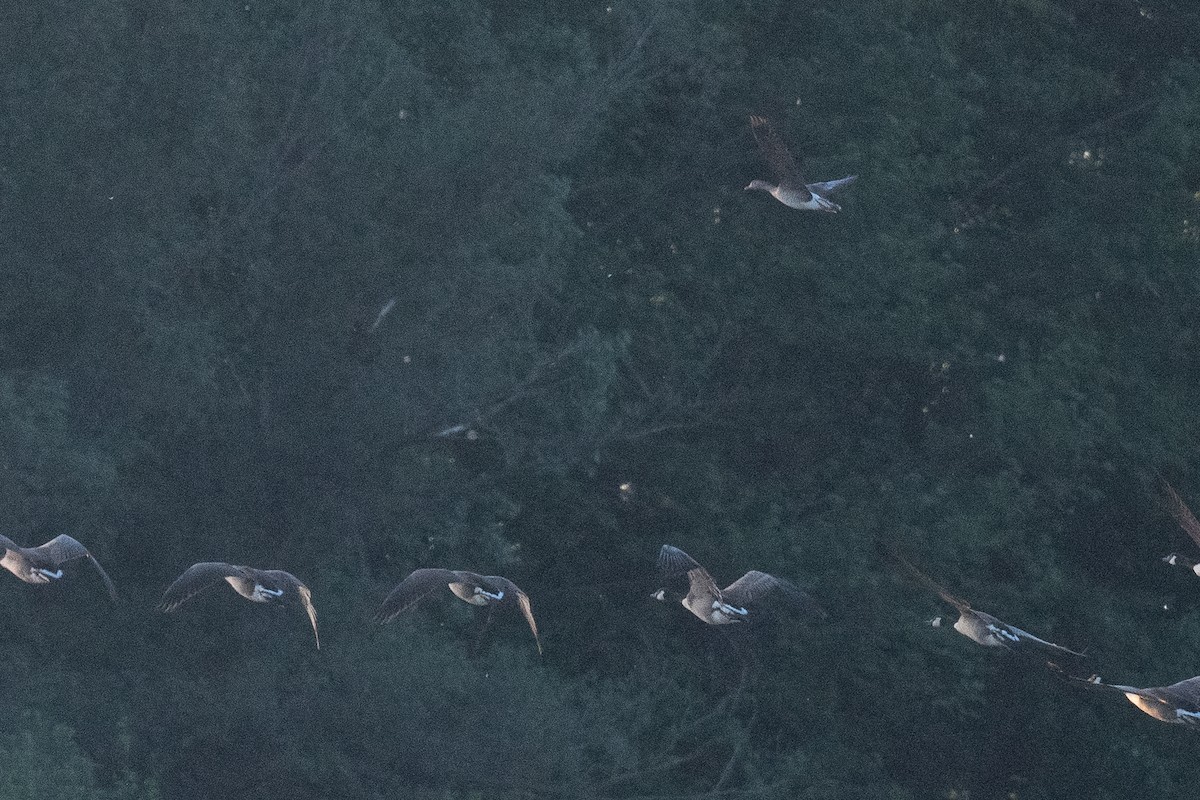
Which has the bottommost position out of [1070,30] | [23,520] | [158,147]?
[23,520]

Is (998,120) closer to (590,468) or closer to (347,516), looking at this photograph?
(590,468)

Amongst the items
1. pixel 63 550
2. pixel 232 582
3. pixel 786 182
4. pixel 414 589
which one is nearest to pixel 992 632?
pixel 786 182

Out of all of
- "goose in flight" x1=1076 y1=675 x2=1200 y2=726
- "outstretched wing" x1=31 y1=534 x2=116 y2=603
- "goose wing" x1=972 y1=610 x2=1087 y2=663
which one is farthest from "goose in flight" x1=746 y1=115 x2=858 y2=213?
"outstretched wing" x1=31 y1=534 x2=116 y2=603

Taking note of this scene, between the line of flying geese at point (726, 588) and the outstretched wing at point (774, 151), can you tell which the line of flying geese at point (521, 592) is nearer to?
the line of flying geese at point (726, 588)

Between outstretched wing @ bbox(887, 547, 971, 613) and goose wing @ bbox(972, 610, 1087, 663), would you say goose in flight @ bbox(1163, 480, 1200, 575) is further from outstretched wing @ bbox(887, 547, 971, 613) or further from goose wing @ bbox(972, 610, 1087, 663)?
outstretched wing @ bbox(887, 547, 971, 613)

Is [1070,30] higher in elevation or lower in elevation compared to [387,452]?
higher

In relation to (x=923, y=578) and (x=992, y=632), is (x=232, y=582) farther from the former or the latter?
(x=992, y=632)

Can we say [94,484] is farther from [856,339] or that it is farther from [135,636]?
[856,339]

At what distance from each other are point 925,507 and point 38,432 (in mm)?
9880

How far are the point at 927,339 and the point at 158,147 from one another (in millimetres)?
8977

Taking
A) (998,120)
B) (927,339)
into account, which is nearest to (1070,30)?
(998,120)

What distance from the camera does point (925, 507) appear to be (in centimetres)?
2091

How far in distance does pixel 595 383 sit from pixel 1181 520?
6.67m

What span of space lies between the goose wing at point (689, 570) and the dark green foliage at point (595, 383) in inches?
73.7
